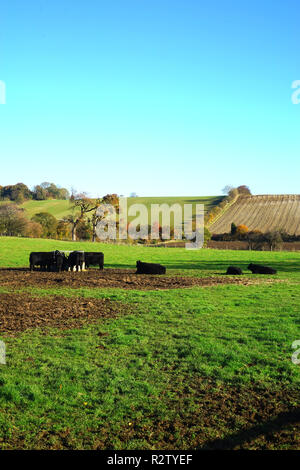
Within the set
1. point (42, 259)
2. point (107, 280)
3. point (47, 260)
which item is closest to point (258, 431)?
point (107, 280)

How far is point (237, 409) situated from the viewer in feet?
20.3

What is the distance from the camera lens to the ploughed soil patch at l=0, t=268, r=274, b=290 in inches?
768

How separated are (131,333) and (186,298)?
5.75m

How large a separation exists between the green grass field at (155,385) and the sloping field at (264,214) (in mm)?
A: 76936

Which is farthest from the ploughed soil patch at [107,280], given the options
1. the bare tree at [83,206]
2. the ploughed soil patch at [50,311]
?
the bare tree at [83,206]

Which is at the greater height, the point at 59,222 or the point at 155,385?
the point at 59,222

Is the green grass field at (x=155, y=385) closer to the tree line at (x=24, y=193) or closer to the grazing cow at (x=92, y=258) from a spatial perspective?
the grazing cow at (x=92, y=258)

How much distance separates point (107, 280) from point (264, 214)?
8596 cm

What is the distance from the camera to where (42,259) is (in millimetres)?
25875

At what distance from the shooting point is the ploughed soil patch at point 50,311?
11.2 m

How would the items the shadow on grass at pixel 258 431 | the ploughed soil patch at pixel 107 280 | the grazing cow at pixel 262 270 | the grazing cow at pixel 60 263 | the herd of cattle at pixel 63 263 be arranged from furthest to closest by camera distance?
the grazing cow at pixel 262 270 < the grazing cow at pixel 60 263 < the herd of cattle at pixel 63 263 < the ploughed soil patch at pixel 107 280 < the shadow on grass at pixel 258 431

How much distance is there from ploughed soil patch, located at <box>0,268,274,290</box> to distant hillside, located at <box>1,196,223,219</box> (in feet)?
273

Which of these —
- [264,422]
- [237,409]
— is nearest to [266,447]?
[264,422]

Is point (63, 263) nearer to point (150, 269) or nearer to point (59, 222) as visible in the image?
point (150, 269)
